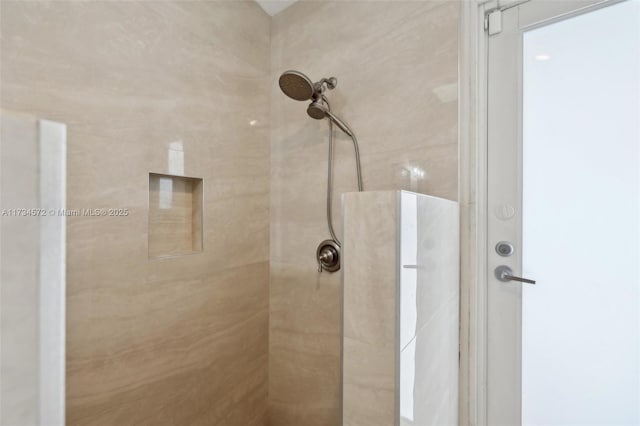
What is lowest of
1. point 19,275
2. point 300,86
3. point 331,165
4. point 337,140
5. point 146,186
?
point 19,275

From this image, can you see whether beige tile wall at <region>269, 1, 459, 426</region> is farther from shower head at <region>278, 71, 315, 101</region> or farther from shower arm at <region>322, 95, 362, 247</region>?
shower head at <region>278, 71, 315, 101</region>

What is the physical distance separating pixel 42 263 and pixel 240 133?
45.2 inches

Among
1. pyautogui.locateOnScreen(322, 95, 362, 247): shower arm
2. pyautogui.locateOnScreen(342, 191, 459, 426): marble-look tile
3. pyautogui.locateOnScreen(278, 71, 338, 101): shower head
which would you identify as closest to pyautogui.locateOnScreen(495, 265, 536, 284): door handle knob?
pyautogui.locateOnScreen(342, 191, 459, 426): marble-look tile

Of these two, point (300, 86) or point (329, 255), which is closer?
point (300, 86)

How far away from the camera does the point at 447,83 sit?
1.06 metres

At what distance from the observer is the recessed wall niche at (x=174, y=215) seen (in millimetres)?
1068

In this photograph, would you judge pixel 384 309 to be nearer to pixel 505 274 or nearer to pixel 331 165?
pixel 505 274

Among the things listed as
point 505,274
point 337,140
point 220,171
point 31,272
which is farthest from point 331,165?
point 31,272

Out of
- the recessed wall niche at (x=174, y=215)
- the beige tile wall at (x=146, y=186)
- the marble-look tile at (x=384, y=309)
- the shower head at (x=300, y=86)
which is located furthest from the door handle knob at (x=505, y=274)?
the recessed wall niche at (x=174, y=215)

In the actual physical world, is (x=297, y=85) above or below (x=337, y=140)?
above

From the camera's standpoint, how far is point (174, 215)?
1.15 m

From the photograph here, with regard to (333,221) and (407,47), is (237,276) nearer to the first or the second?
(333,221)

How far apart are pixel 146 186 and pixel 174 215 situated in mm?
176

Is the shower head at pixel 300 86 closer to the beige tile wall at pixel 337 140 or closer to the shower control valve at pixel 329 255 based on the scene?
the beige tile wall at pixel 337 140
